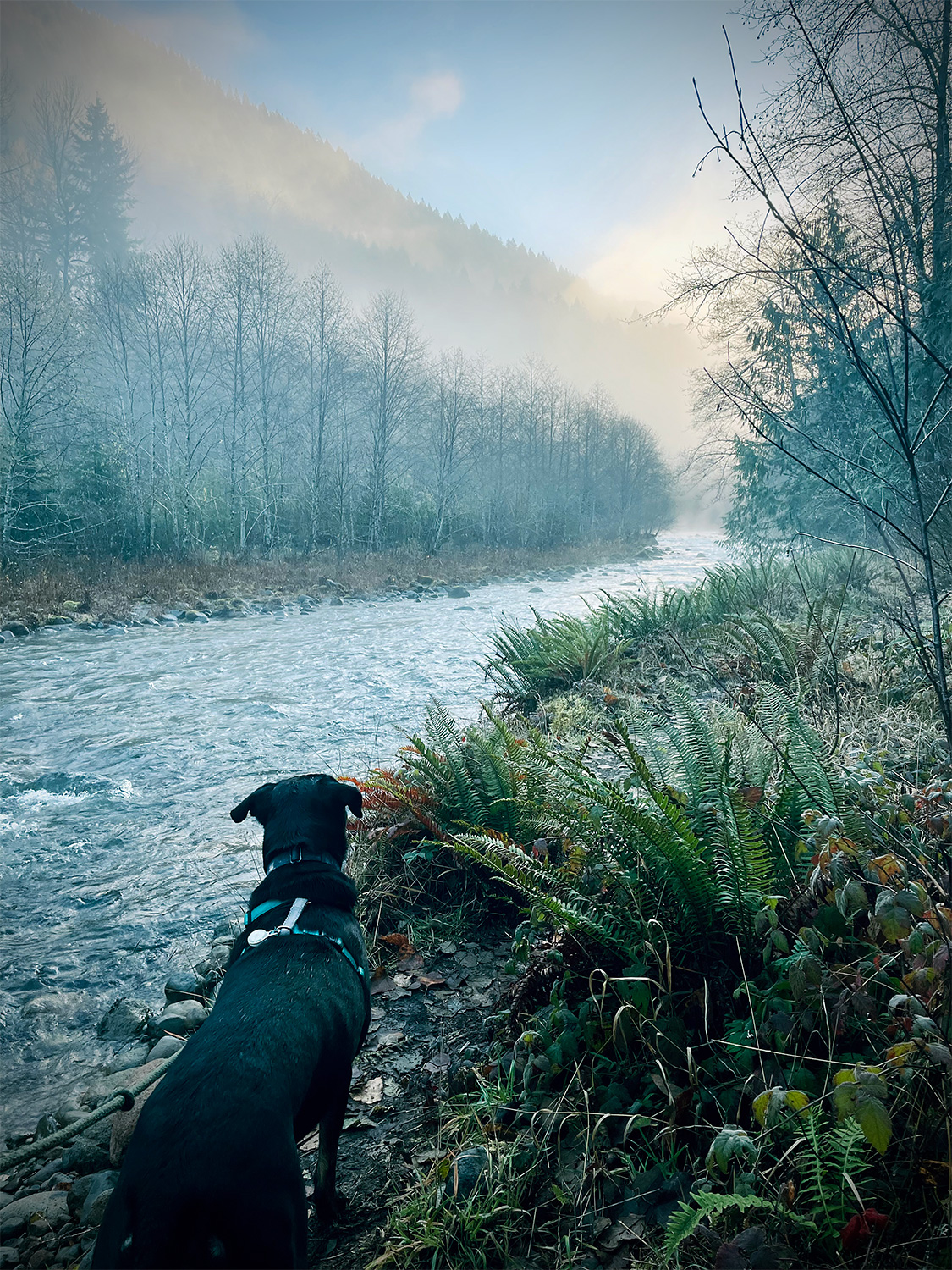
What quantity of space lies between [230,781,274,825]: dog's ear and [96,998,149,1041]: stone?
1221 millimetres

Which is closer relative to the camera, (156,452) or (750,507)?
(750,507)

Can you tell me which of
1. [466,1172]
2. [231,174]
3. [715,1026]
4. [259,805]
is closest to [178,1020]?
[259,805]

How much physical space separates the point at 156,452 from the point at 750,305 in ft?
63.5

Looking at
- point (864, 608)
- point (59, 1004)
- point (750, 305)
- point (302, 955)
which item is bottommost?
point (59, 1004)

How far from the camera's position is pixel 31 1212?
82.0 inches

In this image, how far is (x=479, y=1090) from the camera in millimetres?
2191

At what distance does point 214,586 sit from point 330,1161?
1741 centimetres

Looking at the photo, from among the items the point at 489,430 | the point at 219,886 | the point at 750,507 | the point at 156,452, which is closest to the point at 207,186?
the point at 489,430

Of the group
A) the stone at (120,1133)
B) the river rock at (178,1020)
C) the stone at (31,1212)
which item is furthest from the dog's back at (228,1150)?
the river rock at (178,1020)

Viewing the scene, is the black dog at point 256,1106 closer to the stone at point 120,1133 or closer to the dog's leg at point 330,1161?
the dog's leg at point 330,1161

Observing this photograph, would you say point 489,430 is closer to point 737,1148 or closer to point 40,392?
point 40,392

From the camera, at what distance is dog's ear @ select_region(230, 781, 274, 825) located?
2961 mm

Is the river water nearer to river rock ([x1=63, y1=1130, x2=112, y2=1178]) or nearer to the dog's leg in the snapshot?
river rock ([x1=63, y1=1130, x2=112, y2=1178])

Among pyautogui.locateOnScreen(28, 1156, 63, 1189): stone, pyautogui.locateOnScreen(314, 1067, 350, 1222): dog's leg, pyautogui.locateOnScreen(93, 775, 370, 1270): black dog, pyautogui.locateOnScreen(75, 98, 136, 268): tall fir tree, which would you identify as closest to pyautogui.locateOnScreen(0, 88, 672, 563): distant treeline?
pyautogui.locateOnScreen(75, 98, 136, 268): tall fir tree
